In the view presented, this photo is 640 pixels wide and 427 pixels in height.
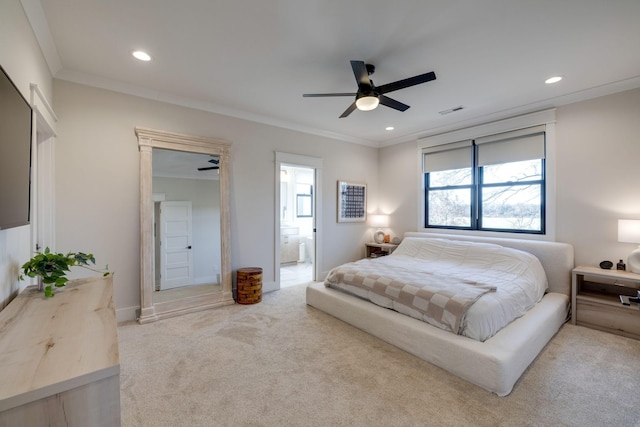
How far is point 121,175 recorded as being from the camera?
126 inches

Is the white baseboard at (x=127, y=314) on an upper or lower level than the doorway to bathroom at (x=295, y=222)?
lower

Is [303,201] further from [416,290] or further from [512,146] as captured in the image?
[416,290]

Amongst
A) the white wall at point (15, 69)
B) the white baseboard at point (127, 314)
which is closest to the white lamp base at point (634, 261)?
the white wall at point (15, 69)

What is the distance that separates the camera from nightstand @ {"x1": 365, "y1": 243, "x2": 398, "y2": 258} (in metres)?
5.18

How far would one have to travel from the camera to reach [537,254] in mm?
3562

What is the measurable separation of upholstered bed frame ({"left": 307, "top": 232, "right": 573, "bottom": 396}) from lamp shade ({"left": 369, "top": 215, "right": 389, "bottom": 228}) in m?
2.19

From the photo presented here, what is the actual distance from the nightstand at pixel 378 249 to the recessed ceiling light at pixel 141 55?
4363 millimetres

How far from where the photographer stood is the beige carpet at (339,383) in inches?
69.2

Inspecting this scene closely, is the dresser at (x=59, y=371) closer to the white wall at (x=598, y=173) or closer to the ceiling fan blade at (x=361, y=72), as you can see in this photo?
the ceiling fan blade at (x=361, y=72)

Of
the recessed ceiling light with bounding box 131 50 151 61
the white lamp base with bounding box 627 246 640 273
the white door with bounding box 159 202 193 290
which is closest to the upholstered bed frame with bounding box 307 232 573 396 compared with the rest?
the white lamp base with bounding box 627 246 640 273

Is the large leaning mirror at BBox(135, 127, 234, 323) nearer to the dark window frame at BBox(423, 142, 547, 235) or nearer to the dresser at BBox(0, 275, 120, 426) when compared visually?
the dresser at BBox(0, 275, 120, 426)

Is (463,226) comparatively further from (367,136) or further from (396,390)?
(396,390)

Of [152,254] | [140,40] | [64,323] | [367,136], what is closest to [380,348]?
[64,323]

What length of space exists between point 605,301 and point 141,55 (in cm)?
530
